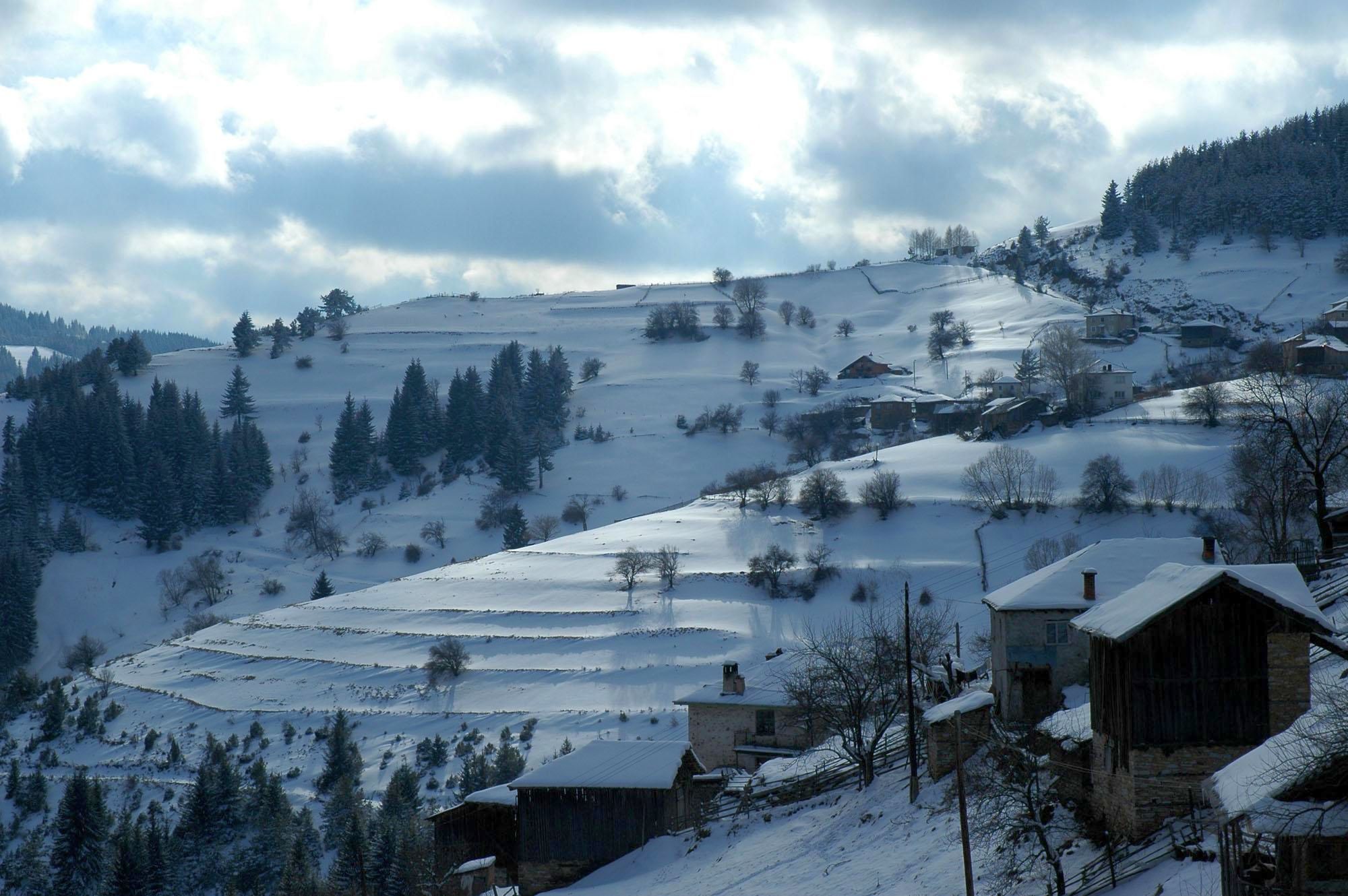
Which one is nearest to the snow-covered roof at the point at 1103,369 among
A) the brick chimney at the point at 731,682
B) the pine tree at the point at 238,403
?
the brick chimney at the point at 731,682

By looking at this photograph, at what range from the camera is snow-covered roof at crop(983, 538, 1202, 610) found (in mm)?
27062

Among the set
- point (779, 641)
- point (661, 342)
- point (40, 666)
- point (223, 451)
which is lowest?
point (40, 666)

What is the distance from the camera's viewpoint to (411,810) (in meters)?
44.7

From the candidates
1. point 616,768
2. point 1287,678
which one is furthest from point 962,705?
point 616,768

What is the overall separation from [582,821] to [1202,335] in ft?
332

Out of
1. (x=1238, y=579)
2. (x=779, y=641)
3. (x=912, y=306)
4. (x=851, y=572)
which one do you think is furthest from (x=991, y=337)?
(x=1238, y=579)

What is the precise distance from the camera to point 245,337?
146500 millimetres

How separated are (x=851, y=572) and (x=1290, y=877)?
175ft

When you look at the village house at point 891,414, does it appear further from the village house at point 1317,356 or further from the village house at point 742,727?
the village house at point 742,727

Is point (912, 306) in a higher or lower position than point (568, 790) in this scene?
higher

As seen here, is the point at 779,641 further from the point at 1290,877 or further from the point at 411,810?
the point at 1290,877

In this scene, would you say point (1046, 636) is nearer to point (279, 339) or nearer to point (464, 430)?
point (464, 430)

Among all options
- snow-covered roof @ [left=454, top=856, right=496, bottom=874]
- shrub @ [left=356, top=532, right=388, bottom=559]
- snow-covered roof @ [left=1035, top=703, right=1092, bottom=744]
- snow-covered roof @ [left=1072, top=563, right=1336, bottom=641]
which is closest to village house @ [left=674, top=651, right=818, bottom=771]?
snow-covered roof @ [left=454, top=856, right=496, bottom=874]

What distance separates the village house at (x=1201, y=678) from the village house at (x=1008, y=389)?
8481cm
